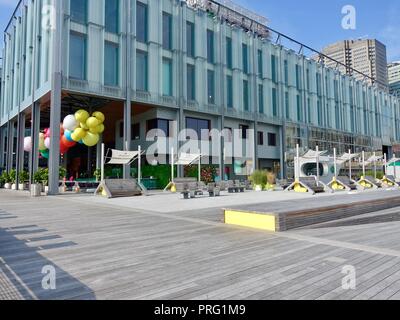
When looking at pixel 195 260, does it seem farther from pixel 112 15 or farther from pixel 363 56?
pixel 363 56

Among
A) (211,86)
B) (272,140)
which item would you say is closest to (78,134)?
(211,86)

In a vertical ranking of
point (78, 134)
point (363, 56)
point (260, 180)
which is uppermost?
point (363, 56)

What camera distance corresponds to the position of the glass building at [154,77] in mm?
22812

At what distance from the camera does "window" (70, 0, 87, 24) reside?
22.7 meters

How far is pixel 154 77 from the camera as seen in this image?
25953 mm

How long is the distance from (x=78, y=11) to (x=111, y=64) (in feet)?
14.3

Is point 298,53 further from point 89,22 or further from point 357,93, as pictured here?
point 89,22

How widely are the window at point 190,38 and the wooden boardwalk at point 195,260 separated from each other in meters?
24.2

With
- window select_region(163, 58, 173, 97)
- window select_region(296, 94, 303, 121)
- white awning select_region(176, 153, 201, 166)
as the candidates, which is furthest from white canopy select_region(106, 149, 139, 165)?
window select_region(296, 94, 303, 121)

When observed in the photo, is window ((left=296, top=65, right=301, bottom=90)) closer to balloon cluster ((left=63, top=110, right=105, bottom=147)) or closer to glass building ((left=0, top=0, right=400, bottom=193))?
glass building ((left=0, top=0, right=400, bottom=193))

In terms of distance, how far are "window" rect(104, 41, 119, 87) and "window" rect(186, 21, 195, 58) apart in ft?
24.4

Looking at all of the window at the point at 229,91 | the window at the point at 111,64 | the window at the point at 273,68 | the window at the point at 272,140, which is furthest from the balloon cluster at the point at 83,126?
the window at the point at 273,68

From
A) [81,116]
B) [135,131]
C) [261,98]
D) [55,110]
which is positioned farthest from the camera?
[261,98]

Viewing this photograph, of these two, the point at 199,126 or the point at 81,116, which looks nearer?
the point at 81,116
